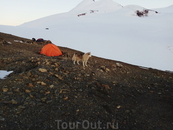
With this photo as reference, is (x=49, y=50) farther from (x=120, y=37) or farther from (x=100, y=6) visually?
(x=100, y=6)

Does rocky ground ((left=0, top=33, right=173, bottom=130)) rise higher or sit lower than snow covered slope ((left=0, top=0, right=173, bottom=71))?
lower

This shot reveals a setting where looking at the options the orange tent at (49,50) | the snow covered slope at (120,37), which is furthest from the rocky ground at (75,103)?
the snow covered slope at (120,37)

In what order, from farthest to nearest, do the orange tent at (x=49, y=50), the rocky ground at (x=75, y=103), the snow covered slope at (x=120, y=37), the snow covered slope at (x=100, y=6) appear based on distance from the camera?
the snow covered slope at (x=100, y=6), the snow covered slope at (x=120, y=37), the orange tent at (x=49, y=50), the rocky ground at (x=75, y=103)

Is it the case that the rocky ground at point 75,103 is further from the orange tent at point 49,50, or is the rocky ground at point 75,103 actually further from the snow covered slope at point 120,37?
the snow covered slope at point 120,37

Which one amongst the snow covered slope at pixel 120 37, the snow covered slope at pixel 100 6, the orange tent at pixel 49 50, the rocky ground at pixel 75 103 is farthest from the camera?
the snow covered slope at pixel 100 6

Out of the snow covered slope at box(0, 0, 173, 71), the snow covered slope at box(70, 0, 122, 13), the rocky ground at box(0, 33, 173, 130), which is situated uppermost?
the snow covered slope at box(70, 0, 122, 13)

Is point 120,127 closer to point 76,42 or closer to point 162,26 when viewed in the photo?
point 76,42

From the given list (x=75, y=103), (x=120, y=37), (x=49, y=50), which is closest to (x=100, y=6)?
(x=120, y=37)

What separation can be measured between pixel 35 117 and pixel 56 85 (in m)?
1.65

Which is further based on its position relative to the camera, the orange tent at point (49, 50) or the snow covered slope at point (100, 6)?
the snow covered slope at point (100, 6)

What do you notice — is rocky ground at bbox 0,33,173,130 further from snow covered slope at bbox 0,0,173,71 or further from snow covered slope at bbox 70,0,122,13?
snow covered slope at bbox 70,0,122,13

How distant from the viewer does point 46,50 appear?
10.7 m

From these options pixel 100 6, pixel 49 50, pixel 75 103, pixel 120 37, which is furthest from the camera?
pixel 100 6

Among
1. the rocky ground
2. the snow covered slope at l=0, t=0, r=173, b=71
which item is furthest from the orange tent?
the snow covered slope at l=0, t=0, r=173, b=71
